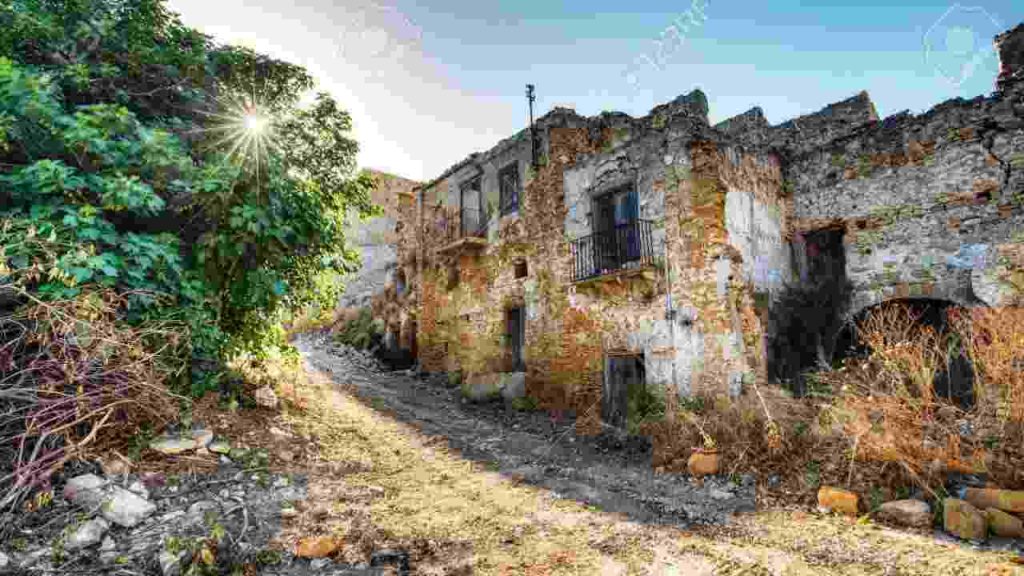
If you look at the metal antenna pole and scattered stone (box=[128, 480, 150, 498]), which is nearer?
scattered stone (box=[128, 480, 150, 498])

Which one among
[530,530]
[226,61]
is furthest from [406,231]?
[530,530]

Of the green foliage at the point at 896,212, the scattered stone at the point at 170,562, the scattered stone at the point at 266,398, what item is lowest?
the scattered stone at the point at 170,562

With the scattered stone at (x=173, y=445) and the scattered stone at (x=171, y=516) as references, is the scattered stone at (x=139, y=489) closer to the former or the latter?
the scattered stone at (x=171, y=516)

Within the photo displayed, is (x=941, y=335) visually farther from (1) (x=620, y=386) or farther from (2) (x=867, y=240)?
(1) (x=620, y=386)

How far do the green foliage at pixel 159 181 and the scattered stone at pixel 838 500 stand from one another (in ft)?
21.3

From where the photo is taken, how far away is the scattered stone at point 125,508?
3.76 meters

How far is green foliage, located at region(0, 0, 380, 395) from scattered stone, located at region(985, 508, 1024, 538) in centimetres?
742

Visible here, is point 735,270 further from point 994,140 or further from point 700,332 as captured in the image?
point 994,140

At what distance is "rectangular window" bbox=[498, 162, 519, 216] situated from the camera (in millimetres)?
11719

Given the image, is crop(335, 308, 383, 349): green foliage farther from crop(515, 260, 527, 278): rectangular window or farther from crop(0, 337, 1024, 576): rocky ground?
crop(0, 337, 1024, 576): rocky ground

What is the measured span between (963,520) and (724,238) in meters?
4.83

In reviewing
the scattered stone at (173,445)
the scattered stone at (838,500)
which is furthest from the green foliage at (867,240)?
the scattered stone at (173,445)

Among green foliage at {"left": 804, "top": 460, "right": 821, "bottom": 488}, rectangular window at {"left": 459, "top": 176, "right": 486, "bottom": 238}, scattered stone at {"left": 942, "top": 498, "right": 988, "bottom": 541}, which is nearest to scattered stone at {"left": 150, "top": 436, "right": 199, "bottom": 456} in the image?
green foliage at {"left": 804, "top": 460, "right": 821, "bottom": 488}

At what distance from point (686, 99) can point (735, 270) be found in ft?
19.8
